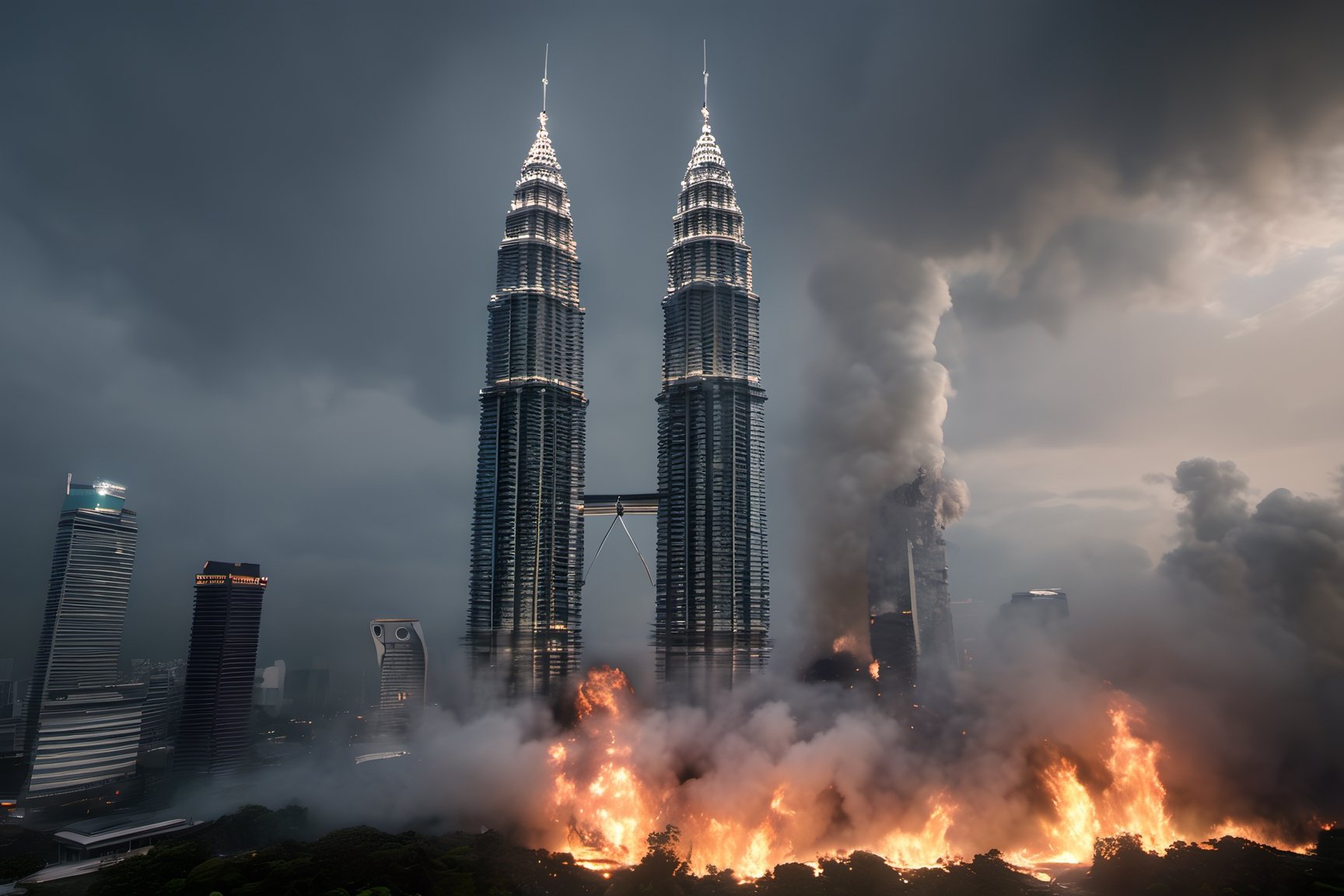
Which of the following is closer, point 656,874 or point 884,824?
point 656,874

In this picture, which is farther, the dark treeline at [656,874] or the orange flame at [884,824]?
the orange flame at [884,824]

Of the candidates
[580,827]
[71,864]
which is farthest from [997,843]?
[71,864]

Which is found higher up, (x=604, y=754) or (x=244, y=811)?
(x=604, y=754)

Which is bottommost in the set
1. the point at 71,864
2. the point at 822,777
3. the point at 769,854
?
the point at 71,864

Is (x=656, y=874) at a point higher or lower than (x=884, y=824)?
lower

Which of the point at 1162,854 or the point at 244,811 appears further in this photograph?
the point at 244,811

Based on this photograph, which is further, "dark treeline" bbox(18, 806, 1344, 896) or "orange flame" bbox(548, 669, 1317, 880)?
"orange flame" bbox(548, 669, 1317, 880)

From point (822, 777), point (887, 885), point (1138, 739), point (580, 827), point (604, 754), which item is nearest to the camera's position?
point (887, 885)

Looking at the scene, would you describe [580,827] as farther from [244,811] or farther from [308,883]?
[244,811]
